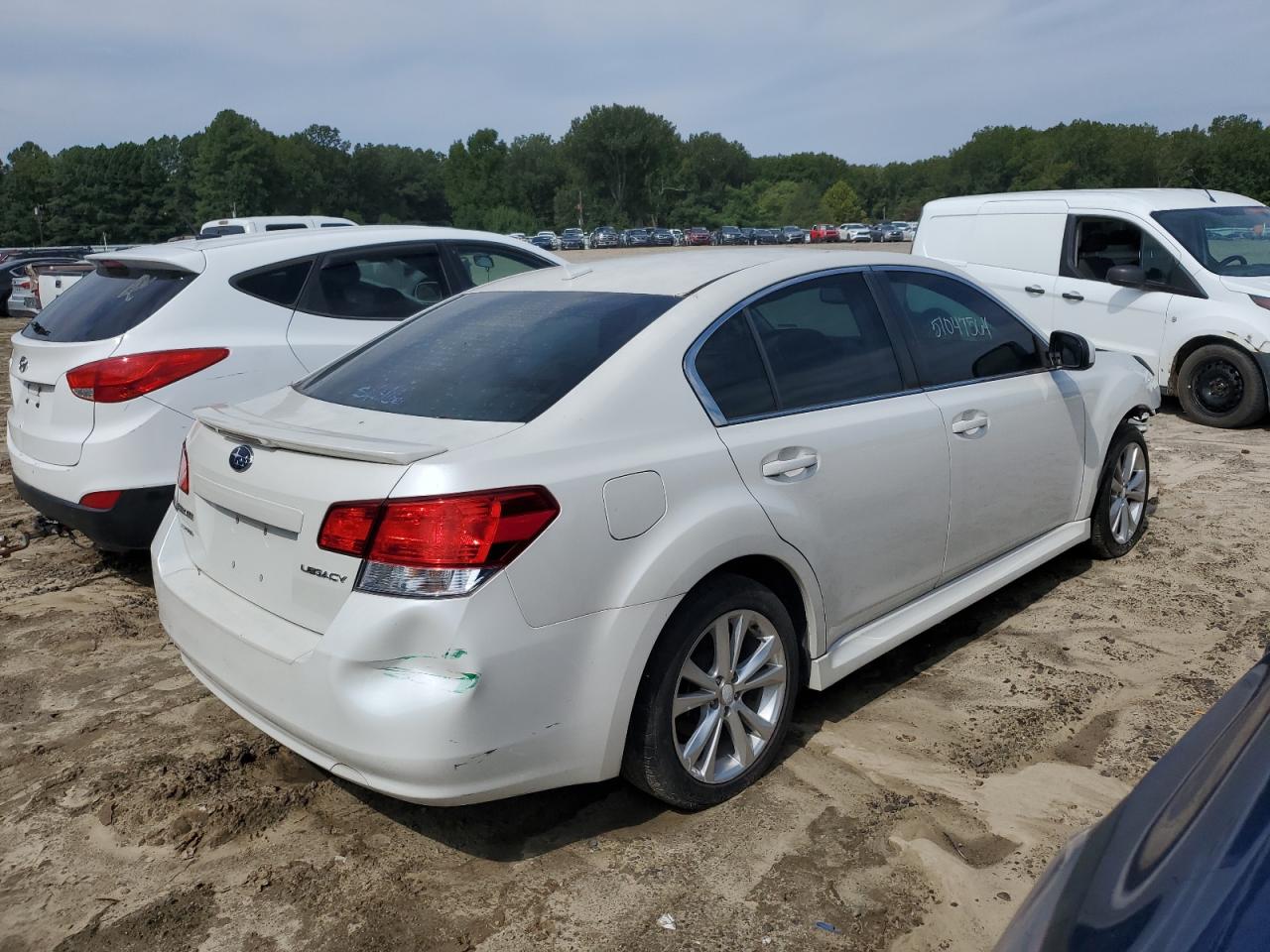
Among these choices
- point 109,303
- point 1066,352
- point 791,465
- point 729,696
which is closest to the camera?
point 729,696

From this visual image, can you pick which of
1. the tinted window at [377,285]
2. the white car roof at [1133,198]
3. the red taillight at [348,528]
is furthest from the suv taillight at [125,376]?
the white car roof at [1133,198]

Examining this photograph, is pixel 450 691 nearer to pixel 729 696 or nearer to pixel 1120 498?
pixel 729 696

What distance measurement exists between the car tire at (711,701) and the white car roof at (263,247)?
341 cm

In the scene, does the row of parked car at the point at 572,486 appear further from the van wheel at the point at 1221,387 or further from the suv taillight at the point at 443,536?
the van wheel at the point at 1221,387

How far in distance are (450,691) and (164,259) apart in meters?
3.57

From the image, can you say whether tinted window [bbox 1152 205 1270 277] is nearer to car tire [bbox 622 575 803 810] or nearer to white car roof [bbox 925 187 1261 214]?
white car roof [bbox 925 187 1261 214]

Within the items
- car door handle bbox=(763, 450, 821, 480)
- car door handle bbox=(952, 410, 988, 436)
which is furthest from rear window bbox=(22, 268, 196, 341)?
car door handle bbox=(952, 410, 988, 436)

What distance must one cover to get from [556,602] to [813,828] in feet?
3.63

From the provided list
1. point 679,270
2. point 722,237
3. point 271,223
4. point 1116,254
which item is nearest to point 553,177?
point 722,237

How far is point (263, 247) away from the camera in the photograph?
5395 millimetres

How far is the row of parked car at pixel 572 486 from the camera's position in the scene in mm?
2578

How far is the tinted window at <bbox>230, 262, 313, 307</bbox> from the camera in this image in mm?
5180

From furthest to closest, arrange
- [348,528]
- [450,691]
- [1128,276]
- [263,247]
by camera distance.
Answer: [1128,276] < [263,247] < [348,528] < [450,691]

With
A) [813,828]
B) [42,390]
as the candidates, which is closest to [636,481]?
[813,828]
